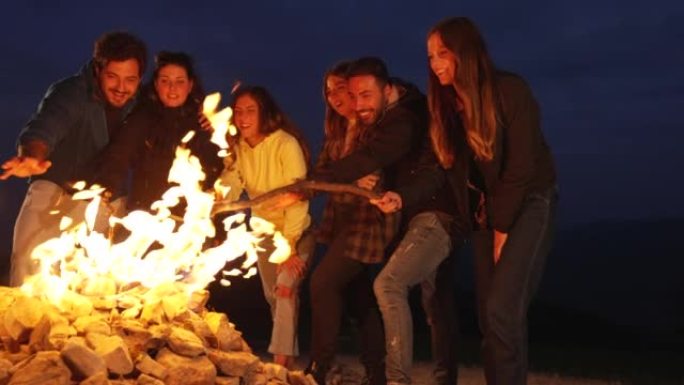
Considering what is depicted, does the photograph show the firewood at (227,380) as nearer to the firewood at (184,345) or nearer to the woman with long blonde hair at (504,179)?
the firewood at (184,345)

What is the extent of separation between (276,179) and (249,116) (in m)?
0.50

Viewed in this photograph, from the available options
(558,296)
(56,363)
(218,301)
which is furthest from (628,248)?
(56,363)

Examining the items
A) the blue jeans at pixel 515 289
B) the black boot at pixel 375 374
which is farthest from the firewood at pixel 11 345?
the blue jeans at pixel 515 289

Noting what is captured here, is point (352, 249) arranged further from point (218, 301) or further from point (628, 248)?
point (628, 248)

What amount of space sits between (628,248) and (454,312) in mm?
30881

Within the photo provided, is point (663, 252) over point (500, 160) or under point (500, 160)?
under

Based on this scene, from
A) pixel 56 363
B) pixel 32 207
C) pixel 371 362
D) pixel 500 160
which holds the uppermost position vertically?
pixel 500 160

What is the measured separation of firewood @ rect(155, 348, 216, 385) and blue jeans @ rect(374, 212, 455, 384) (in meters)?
1.22

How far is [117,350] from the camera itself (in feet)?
14.9

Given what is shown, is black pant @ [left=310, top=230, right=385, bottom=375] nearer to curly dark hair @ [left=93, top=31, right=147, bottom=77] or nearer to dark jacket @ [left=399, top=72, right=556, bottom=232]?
dark jacket @ [left=399, top=72, right=556, bottom=232]

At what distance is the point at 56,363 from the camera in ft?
14.4

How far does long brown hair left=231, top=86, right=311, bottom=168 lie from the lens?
6.32 meters

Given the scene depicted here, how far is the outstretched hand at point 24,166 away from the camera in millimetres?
5223

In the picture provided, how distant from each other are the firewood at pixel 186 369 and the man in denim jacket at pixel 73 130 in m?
1.58
